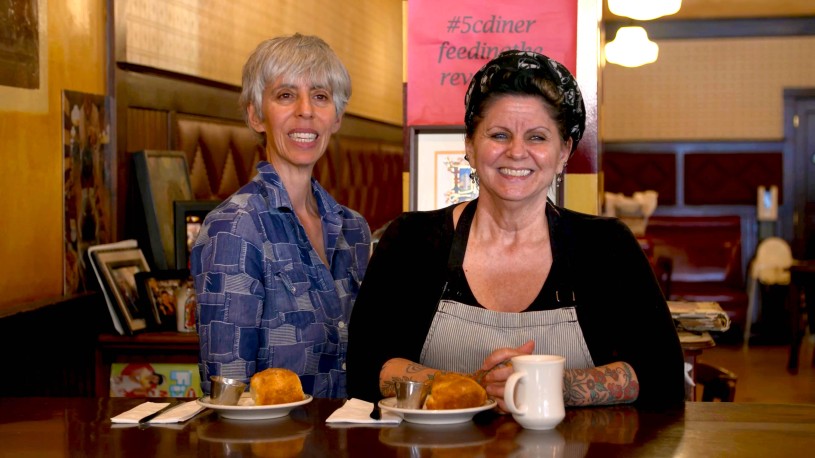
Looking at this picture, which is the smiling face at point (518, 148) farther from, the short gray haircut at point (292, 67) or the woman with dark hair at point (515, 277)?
the short gray haircut at point (292, 67)

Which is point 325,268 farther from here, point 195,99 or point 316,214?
point 195,99

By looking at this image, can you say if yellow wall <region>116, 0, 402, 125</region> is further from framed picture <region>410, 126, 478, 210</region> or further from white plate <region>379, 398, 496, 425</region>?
white plate <region>379, 398, 496, 425</region>

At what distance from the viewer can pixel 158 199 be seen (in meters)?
4.66

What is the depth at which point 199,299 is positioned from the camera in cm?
262

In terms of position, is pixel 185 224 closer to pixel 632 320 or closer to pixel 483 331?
pixel 483 331

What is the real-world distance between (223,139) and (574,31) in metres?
2.67

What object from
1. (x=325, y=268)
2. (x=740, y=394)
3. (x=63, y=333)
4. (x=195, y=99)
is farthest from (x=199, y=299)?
(x=740, y=394)

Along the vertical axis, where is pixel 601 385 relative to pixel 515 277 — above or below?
below

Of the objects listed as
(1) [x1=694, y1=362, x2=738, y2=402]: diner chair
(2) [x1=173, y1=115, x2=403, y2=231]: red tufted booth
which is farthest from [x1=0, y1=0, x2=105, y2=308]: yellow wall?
(1) [x1=694, y1=362, x2=738, y2=402]: diner chair

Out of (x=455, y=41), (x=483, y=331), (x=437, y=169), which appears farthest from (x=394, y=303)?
(x=455, y=41)

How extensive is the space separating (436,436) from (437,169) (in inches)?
81.0

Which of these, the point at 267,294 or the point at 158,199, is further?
the point at 158,199

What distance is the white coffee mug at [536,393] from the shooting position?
1.79 m

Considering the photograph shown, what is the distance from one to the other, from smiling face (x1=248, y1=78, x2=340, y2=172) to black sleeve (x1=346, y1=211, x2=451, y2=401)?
1.62 ft
